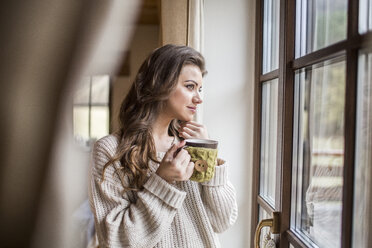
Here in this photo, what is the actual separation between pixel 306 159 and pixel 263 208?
54cm

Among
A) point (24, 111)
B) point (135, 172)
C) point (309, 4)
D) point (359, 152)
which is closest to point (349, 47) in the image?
point (359, 152)

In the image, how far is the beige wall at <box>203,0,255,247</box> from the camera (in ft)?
5.33

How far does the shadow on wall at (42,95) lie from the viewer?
2.11m

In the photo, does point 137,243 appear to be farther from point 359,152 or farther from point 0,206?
point 0,206

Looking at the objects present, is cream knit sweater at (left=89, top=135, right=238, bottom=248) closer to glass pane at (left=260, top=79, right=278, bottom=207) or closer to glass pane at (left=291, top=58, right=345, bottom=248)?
glass pane at (left=291, top=58, right=345, bottom=248)

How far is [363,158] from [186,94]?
1.62 ft

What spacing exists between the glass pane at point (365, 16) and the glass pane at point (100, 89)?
1852 mm

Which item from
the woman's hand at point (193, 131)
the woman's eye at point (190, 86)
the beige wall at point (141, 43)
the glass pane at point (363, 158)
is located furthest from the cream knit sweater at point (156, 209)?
the beige wall at point (141, 43)

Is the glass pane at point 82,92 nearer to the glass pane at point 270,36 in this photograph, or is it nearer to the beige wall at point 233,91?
the beige wall at point 233,91

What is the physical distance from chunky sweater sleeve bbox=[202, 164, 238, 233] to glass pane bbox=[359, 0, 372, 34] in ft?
1.65

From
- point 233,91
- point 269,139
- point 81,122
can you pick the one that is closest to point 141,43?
point 81,122

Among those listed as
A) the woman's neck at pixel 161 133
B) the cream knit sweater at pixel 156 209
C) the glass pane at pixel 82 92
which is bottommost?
the cream knit sweater at pixel 156 209

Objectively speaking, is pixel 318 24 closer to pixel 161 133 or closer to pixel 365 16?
pixel 365 16

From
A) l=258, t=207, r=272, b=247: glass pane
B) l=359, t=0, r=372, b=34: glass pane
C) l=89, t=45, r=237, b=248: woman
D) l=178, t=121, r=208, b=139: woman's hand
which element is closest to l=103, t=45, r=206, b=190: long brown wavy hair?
l=89, t=45, r=237, b=248: woman
